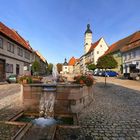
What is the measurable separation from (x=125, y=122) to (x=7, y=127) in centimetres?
404

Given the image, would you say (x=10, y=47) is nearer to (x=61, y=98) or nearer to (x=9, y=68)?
(x=9, y=68)

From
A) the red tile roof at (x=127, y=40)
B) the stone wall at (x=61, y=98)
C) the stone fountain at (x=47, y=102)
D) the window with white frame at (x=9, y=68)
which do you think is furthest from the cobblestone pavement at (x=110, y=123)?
the red tile roof at (x=127, y=40)

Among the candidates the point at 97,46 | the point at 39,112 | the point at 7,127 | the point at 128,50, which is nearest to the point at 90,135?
the point at 7,127

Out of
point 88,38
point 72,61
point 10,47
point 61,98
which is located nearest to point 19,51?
point 10,47

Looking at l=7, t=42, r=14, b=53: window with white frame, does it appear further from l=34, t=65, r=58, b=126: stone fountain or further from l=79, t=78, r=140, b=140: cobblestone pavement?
l=79, t=78, r=140, b=140: cobblestone pavement

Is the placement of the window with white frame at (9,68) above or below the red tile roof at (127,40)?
below

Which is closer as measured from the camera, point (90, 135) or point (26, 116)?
point (90, 135)

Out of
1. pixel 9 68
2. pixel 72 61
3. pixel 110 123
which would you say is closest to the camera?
pixel 110 123

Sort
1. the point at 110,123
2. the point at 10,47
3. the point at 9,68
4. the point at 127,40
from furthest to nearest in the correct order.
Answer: the point at 127,40
the point at 9,68
the point at 10,47
the point at 110,123

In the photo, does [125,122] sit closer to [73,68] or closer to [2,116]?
[2,116]

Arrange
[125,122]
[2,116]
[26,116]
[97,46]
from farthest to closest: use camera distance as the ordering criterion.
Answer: [97,46]
[26,116]
[2,116]
[125,122]

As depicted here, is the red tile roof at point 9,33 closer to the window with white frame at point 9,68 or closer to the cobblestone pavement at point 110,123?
the window with white frame at point 9,68

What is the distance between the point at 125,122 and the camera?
6.65m

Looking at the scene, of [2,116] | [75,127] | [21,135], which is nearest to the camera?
[21,135]
